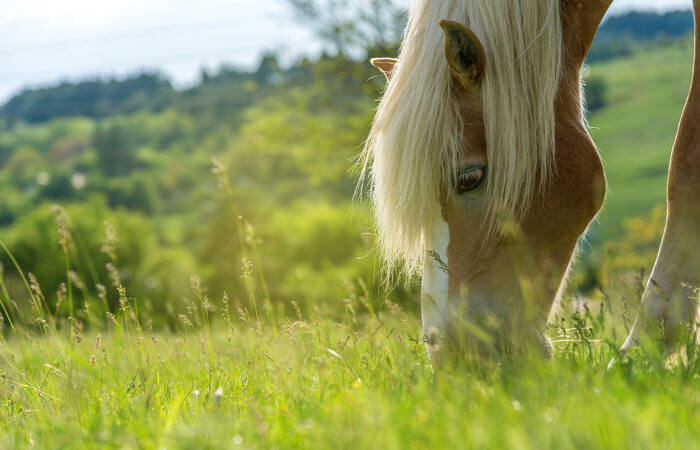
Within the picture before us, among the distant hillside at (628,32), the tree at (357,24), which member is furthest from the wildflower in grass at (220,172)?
the distant hillside at (628,32)

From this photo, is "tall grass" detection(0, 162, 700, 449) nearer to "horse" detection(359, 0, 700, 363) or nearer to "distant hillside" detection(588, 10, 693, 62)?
"horse" detection(359, 0, 700, 363)

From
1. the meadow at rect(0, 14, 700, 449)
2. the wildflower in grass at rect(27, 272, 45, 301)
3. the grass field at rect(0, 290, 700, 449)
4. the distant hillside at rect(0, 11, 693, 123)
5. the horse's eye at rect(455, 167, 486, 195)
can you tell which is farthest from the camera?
the distant hillside at rect(0, 11, 693, 123)

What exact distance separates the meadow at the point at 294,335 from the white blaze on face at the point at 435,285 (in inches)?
6.3

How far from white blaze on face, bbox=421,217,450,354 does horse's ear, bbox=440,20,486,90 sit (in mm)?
636

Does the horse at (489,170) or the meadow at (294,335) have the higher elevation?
the horse at (489,170)

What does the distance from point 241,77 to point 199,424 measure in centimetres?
15449

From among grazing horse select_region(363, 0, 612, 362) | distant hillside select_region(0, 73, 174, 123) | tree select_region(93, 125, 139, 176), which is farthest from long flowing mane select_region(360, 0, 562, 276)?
distant hillside select_region(0, 73, 174, 123)

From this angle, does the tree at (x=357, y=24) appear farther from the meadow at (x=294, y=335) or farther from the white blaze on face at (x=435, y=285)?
the white blaze on face at (x=435, y=285)

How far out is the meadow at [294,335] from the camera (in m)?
1.58

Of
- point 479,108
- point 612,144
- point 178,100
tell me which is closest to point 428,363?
point 479,108

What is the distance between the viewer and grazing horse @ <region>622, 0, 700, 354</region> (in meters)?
2.40

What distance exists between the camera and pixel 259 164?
8862cm

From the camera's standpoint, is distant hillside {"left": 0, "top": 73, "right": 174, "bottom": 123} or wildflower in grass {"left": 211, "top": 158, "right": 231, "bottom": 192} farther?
distant hillside {"left": 0, "top": 73, "right": 174, "bottom": 123}

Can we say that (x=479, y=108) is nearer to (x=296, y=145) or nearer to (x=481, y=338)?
(x=481, y=338)
